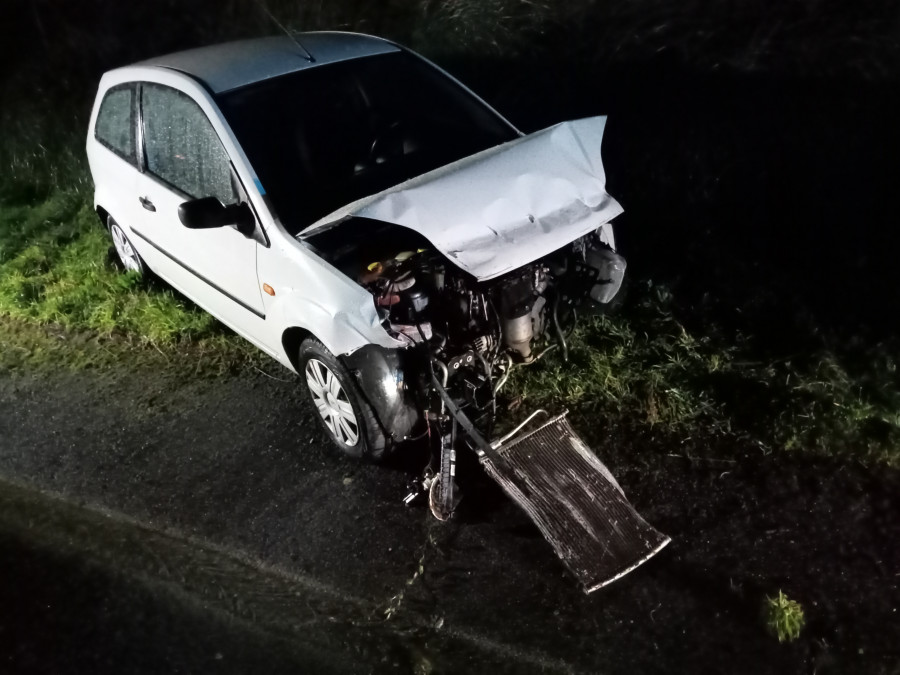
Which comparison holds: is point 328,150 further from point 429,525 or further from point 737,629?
point 737,629

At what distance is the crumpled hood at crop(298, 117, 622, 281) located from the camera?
3.13 metres

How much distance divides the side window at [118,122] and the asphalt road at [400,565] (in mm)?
1791

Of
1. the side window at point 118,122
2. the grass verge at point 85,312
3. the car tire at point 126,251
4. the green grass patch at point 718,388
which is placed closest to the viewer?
the green grass patch at point 718,388

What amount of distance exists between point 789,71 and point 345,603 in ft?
15.7

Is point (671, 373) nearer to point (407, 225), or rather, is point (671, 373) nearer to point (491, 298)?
point (491, 298)

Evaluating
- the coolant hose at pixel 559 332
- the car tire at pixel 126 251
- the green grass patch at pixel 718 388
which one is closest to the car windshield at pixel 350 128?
the coolant hose at pixel 559 332

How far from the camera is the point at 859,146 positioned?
16.2ft

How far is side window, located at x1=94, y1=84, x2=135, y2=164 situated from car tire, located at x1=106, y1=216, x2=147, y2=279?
2.02 ft

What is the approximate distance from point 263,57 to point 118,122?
1.21 meters

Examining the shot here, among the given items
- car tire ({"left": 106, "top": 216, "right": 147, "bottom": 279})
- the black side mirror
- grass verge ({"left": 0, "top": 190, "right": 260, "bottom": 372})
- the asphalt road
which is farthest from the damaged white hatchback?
Answer: car tire ({"left": 106, "top": 216, "right": 147, "bottom": 279})

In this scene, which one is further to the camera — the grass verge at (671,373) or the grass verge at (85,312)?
the grass verge at (85,312)

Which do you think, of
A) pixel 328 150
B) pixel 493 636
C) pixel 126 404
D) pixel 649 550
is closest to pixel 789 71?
pixel 328 150

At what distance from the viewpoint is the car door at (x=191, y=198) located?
379 cm

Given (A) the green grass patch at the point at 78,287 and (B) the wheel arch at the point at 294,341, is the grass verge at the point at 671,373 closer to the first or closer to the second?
(A) the green grass patch at the point at 78,287
